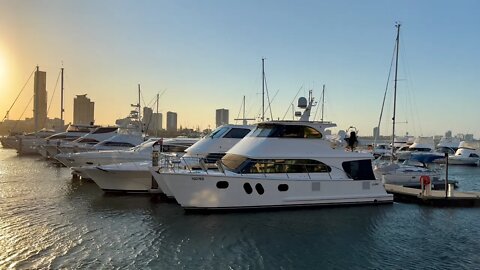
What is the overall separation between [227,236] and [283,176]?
5190 mm

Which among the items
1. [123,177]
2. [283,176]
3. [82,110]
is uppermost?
[82,110]

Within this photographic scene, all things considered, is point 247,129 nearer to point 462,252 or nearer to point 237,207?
point 237,207

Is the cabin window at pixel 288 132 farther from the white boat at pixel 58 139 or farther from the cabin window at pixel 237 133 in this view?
the white boat at pixel 58 139

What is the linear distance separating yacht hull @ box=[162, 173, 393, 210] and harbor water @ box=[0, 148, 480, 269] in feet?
1.55

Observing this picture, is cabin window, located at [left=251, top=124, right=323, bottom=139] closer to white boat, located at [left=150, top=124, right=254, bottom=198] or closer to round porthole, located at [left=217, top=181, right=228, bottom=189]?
round porthole, located at [left=217, top=181, right=228, bottom=189]

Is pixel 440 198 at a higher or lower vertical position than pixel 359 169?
lower

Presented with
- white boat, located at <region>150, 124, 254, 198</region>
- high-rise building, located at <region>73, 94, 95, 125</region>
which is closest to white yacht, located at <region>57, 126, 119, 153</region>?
white boat, located at <region>150, 124, 254, 198</region>

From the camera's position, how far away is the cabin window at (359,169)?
20203 millimetres

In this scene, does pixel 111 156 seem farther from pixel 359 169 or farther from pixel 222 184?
pixel 359 169

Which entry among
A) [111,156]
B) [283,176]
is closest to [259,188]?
[283,176]

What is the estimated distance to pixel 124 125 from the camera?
43.6 metres

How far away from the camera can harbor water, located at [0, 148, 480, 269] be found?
477 inches

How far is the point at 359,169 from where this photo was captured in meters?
20.4

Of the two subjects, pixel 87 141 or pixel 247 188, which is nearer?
pixel 247 188
